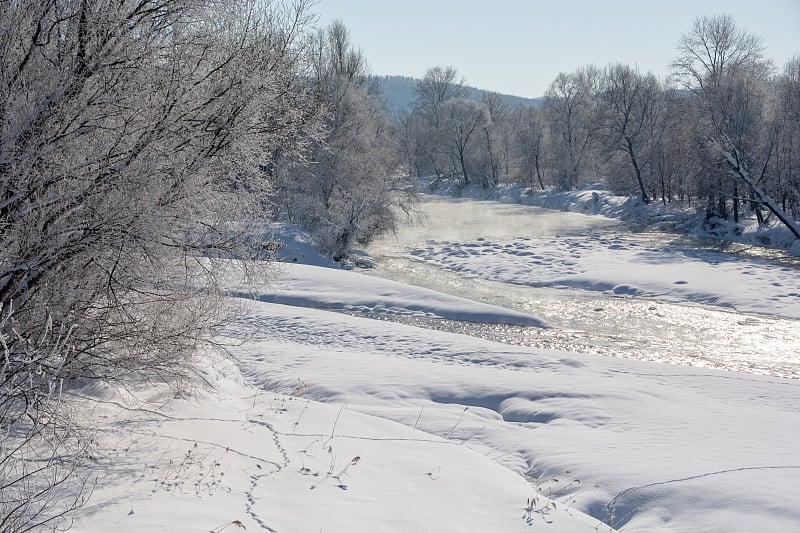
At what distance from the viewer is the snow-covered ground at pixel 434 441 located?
15.5ft

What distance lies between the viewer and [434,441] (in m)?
7.03

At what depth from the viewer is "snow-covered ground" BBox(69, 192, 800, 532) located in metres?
4.72

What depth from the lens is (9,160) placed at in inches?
191

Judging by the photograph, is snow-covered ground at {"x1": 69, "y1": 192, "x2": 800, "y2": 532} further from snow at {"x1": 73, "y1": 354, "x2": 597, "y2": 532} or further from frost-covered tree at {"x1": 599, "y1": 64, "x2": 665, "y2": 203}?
frost-covered tree at {"x1": 599, "y1": 64, "x2": 665, "y2": 203}

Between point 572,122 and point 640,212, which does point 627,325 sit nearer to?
point 640,212

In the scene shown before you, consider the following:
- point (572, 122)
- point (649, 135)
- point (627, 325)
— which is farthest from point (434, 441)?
point (572, 122)

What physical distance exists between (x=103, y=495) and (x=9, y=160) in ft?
8.33

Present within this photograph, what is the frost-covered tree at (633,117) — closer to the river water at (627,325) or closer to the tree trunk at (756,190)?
the tree trunk at (756,190)

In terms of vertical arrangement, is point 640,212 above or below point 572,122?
below

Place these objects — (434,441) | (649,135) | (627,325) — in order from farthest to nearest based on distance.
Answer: (649,135)
(627,325)
(434,441)

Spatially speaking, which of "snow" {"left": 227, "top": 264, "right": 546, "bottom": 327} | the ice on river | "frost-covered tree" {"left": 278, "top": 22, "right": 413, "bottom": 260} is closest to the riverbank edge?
the ice on river

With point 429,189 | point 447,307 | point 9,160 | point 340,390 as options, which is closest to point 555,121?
point 429,189

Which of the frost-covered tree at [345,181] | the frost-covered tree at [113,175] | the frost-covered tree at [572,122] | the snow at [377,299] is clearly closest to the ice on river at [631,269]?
the frost-covered tree at [345,181]

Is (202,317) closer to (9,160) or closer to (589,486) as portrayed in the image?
(9,160)
